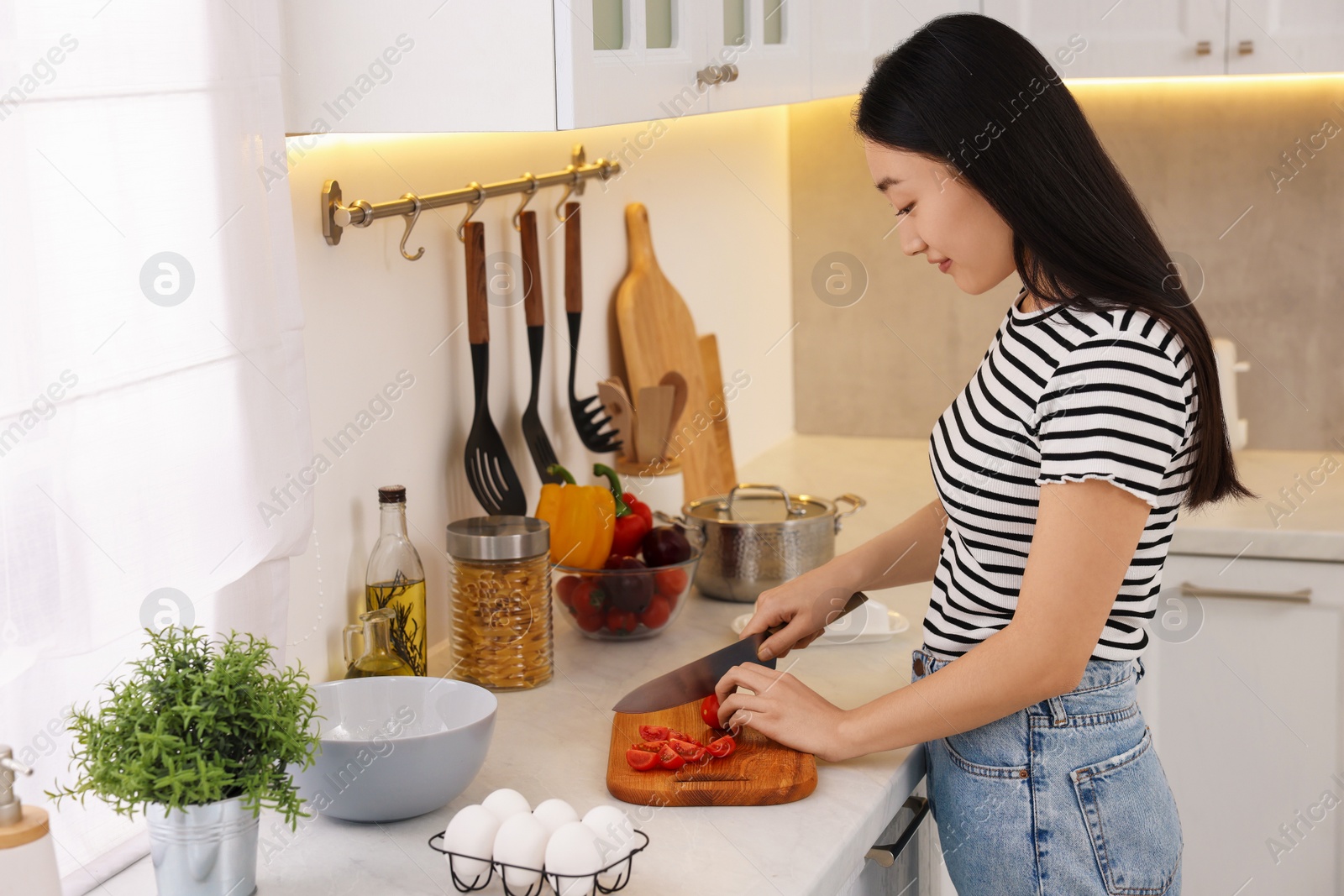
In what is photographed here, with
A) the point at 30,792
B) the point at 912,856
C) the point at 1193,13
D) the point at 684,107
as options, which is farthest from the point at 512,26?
the point at 1193,13

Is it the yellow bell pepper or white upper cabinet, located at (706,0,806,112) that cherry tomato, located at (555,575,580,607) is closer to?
the yellow bell pepper

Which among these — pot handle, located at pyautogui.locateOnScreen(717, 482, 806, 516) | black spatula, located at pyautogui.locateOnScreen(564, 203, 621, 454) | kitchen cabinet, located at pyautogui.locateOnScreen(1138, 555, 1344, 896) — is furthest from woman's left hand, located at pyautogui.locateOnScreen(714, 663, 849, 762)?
kitchen cabinet, located at pyautogui.locateOnScreen(1138, 555, 1344, 896)

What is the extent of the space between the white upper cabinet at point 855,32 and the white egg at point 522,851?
114 centimetres

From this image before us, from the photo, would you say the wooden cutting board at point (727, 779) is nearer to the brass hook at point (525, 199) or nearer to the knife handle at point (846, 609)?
the knife handle at point (846, 609)

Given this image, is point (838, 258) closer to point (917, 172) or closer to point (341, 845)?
point (917, 172)

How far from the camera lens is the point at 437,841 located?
3.39 feet

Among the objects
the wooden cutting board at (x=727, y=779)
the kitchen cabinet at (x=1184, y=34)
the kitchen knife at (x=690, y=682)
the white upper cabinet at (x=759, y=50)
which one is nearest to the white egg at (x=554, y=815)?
the wooden cutting board at (x=727, y=779)

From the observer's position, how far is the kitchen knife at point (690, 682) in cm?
127

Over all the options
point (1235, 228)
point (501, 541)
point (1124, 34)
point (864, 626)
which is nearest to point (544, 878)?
point (501, 541)

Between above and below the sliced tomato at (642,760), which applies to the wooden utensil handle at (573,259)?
above

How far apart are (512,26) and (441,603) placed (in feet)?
2.41

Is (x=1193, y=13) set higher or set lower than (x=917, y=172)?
higher

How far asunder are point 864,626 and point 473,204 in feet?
2.26

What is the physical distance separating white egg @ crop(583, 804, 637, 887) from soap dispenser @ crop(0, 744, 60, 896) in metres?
0.36
